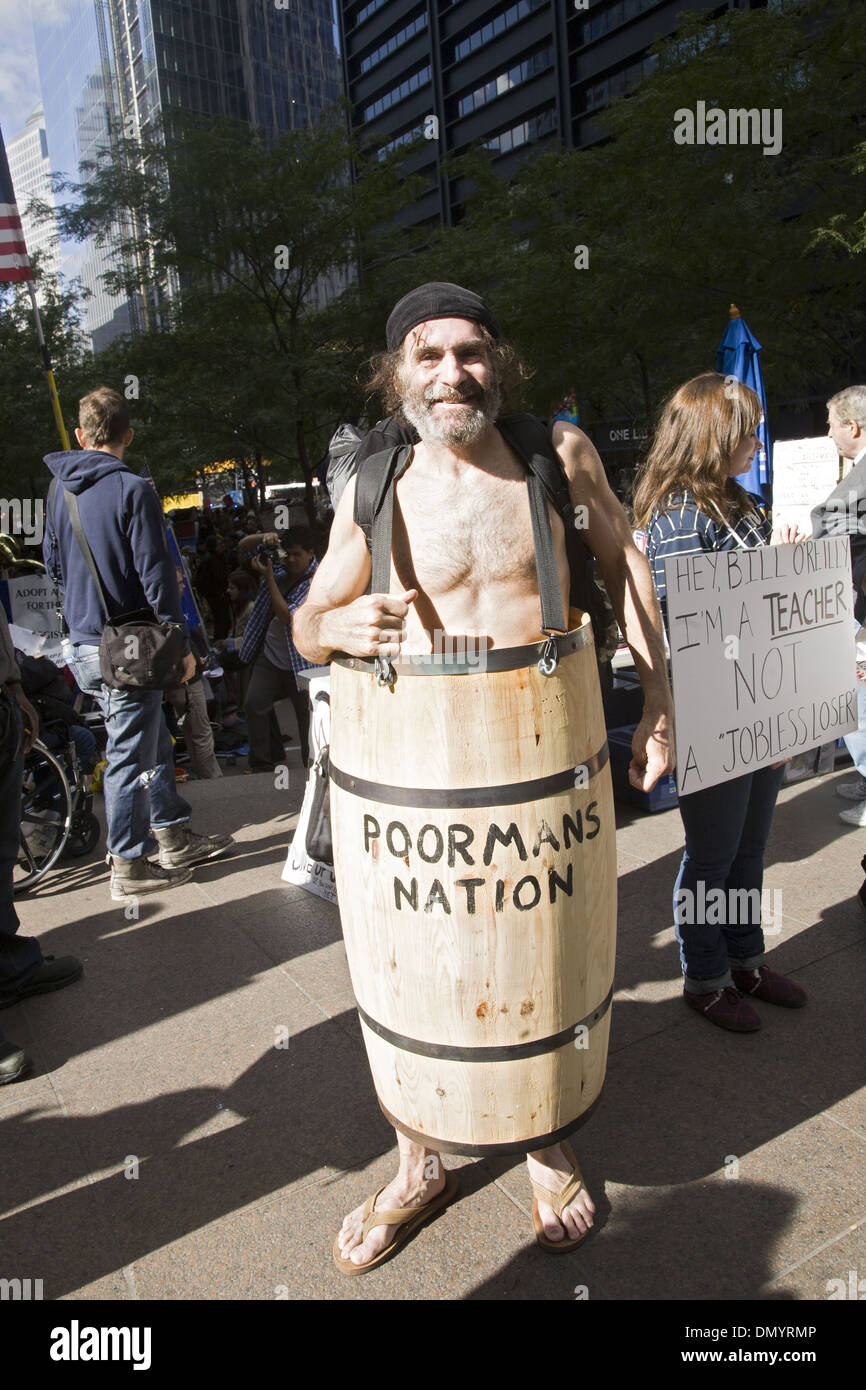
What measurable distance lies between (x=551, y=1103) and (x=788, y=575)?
188 centimetres

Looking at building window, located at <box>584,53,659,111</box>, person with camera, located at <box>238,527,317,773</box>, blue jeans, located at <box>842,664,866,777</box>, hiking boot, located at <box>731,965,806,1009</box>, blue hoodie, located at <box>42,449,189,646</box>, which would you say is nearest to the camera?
hiking boot, located at <box>731,965,806,1009</box>

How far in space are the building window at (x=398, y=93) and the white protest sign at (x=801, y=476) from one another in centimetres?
6083

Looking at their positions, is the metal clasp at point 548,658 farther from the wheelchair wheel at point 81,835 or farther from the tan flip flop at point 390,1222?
the wheelchair wheel at point 81,835

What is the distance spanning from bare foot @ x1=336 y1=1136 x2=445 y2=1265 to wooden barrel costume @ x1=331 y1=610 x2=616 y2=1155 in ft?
0.73

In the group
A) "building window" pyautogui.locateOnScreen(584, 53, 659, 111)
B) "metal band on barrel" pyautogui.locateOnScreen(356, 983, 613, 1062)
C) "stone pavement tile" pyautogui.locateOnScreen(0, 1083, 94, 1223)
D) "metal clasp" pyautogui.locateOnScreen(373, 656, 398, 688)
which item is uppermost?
"building window" pyautogui.locateOnScreen(584, 53, 659, 111)

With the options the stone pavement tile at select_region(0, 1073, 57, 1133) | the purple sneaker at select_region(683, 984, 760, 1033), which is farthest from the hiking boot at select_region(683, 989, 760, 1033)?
the stone pavement tile at select_region(0, 1073, 57, 1133)

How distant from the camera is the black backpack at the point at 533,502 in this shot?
2.10 metres

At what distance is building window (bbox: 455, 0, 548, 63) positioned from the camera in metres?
49.1

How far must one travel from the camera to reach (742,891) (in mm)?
3213

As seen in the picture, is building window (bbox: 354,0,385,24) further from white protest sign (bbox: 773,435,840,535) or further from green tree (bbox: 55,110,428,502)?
white protest sign (bbox: 773,435,840,535)

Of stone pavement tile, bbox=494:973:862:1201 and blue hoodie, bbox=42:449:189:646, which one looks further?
blue hoodie, bbox=42:449:189:646
